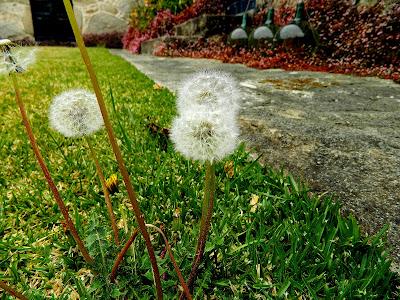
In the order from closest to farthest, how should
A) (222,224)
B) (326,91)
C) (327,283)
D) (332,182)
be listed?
(327,283), (222,224), (332,182), (326,91)

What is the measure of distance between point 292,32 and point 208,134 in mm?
5918

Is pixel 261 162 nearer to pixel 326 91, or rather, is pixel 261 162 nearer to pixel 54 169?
pixel 54 169

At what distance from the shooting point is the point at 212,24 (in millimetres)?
8711

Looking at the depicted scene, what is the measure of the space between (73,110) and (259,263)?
823mm

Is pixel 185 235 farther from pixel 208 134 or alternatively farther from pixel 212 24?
pixel 212 24

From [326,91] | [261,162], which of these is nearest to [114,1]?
[326,91]

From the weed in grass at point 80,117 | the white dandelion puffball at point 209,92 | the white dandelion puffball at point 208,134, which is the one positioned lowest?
the weed in grass at point 80,117

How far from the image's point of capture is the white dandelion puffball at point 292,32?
5.94m

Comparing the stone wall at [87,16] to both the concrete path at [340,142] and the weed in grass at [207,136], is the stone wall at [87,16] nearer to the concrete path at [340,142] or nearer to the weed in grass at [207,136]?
the concrete path at [340,142]

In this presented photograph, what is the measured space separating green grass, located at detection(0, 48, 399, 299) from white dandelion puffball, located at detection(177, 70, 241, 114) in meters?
0.50

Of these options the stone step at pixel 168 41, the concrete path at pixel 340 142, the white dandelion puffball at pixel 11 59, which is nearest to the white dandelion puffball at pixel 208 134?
the white dandelion puffball at pixel 11 59

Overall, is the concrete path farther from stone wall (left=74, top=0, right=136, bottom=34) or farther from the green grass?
Result: stone wall (left=74, top=0, right=136, bottom=34)

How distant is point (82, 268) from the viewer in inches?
44.2

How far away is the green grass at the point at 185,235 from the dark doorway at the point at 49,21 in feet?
53.8
